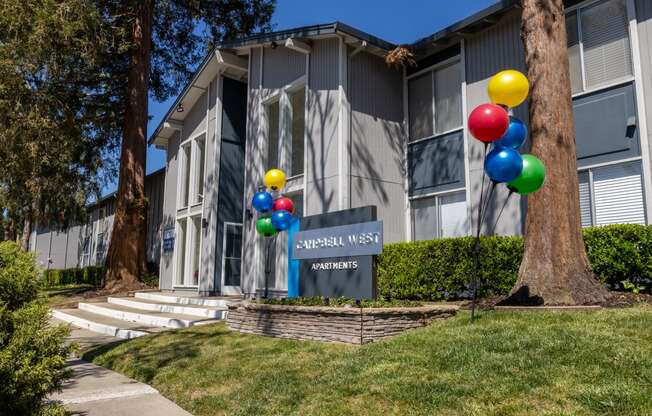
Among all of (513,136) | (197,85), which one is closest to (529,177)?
(513,136)

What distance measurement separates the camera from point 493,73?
12102mm

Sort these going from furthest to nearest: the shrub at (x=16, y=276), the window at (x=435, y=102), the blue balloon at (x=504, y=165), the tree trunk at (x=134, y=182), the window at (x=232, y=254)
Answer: the tree trunk at (x=134, y=182) < the window at (x=232, y=254) < the window at (x=435, y=102) < the blue balloon at (x=504, y=165) < the shrub at (x=16, y=276)

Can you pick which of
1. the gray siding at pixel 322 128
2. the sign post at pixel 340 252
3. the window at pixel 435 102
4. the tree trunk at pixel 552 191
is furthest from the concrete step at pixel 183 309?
the window at pixel 435 102

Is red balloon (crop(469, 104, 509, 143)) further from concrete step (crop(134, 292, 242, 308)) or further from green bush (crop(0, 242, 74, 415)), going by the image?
concrete step (crop(134, 292, 242, 308))

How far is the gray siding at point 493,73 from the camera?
441 inches

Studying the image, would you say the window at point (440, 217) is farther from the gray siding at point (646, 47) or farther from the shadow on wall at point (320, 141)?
the gray siding at point (646, 47)

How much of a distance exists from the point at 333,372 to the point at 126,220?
15.9 metres

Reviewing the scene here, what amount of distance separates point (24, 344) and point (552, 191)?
23.6 ft

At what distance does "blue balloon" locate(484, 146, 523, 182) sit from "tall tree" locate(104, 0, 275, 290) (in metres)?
16.0

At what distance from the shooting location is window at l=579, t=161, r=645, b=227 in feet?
31.3

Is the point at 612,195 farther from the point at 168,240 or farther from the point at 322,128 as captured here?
the point at 168,240

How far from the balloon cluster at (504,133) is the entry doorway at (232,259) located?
11.2m

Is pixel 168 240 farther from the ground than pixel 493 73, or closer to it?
closer to it

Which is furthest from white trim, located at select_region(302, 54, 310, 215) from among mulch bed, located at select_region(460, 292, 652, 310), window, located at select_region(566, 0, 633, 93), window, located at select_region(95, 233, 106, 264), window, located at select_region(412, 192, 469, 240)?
window, located at select_region(95, 233, 106, 264)
